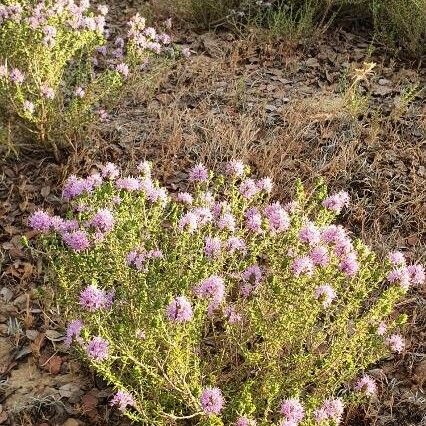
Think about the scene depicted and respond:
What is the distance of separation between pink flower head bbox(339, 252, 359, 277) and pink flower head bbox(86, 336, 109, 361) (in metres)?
0.86

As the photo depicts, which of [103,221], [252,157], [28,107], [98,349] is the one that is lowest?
[252,157]

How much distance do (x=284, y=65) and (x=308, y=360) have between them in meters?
3.19

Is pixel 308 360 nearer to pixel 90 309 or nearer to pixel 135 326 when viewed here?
pixel 135 326

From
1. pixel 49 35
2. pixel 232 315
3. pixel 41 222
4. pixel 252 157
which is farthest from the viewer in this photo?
pixel 252 157

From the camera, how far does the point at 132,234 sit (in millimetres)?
2119

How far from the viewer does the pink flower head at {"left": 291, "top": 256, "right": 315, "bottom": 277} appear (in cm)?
201

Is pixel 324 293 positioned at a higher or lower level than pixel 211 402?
higher

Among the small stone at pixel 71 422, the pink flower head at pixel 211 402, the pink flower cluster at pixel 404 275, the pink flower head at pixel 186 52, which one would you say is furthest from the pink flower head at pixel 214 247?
the pink flower head at pixel 186 52

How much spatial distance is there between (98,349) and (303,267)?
2.37 feet

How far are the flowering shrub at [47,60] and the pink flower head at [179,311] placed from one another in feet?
6.08

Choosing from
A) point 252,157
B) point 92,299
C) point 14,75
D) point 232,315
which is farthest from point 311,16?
point 92,299

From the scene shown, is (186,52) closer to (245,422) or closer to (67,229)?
(67,229)

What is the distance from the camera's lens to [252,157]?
3.74m

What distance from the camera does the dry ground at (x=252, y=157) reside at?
266cm
